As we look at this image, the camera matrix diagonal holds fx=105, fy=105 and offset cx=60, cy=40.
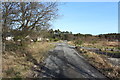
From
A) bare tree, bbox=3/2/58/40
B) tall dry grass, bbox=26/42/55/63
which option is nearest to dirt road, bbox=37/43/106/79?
tall dry grass, bbox=26/42/55/63

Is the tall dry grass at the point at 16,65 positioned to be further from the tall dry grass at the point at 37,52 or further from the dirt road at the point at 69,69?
the dirt road at the point at 69,69

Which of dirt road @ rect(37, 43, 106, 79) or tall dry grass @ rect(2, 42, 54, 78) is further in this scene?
dirt road @ rect(37, 43, 106, 79)

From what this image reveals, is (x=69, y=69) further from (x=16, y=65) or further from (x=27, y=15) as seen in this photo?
(x=27, y=15)

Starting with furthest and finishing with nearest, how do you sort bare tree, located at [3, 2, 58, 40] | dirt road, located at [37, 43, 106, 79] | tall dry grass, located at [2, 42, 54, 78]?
1. bare tree, located at [3, 2, 58, 40]
2. dirt road, located at [37, 43, 106, 79]
3. tall dry grass, located at [2, 42, 54, 78]

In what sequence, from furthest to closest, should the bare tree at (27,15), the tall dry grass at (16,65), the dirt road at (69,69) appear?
the bare tree at (27,15) → the dirt road at (69,69) → the tall dry grass at (16,65)

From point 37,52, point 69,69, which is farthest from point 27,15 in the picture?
point 69,69

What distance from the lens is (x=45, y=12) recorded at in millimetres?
9016

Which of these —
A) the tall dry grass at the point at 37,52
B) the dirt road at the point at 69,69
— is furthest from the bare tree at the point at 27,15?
the dirt road at the point at 69,69

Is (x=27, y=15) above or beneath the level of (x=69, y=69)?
above

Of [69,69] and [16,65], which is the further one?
[69,69]

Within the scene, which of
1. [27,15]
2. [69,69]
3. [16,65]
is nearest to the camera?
[16,65]

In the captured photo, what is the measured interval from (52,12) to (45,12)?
73 cm

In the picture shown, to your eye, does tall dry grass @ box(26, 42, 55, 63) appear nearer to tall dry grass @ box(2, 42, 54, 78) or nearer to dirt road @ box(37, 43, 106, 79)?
tall dry grass @ box(2, 42, 54, 78)

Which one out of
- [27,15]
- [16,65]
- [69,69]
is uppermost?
[27,15]
